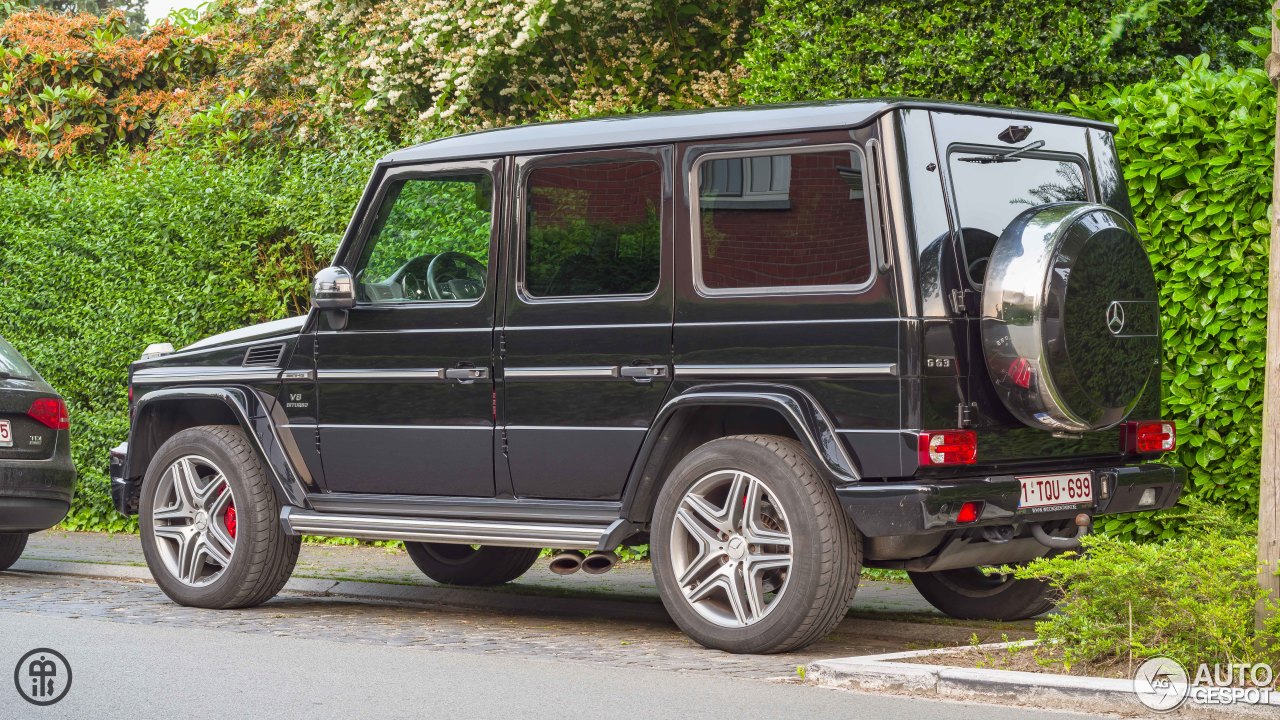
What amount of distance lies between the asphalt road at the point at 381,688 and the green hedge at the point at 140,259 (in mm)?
4976

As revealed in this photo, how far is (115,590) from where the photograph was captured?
10070 mm

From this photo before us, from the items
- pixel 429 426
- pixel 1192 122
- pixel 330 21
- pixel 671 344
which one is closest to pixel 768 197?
pixel 671 344

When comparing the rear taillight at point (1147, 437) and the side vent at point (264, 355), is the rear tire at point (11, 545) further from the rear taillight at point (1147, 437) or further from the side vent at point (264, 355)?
the rear taillight at point (1147, 437)

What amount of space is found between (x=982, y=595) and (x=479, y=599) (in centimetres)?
288

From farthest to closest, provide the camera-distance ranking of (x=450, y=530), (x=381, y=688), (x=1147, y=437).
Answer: (x=450, y=530) → (x=1147, y=437) → (x=381, y=688)

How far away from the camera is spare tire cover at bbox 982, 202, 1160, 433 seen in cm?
659

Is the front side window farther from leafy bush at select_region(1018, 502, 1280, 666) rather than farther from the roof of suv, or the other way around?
leafy bush at select_region(1018, 502, 1280, 666)

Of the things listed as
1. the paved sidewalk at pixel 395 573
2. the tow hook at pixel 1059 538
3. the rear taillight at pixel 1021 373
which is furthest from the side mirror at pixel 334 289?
the tow hook at pixel 1059 538

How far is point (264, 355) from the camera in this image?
28.7 ft

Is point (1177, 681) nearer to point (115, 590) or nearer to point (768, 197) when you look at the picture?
point (768, 197)

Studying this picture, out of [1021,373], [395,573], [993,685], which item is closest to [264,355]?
[395,573]

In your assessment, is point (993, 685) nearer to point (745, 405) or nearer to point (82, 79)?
point (745, 405)

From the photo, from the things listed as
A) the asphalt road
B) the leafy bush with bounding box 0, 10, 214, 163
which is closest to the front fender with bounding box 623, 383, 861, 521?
the asphalt road

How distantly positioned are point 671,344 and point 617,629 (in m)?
1.79
